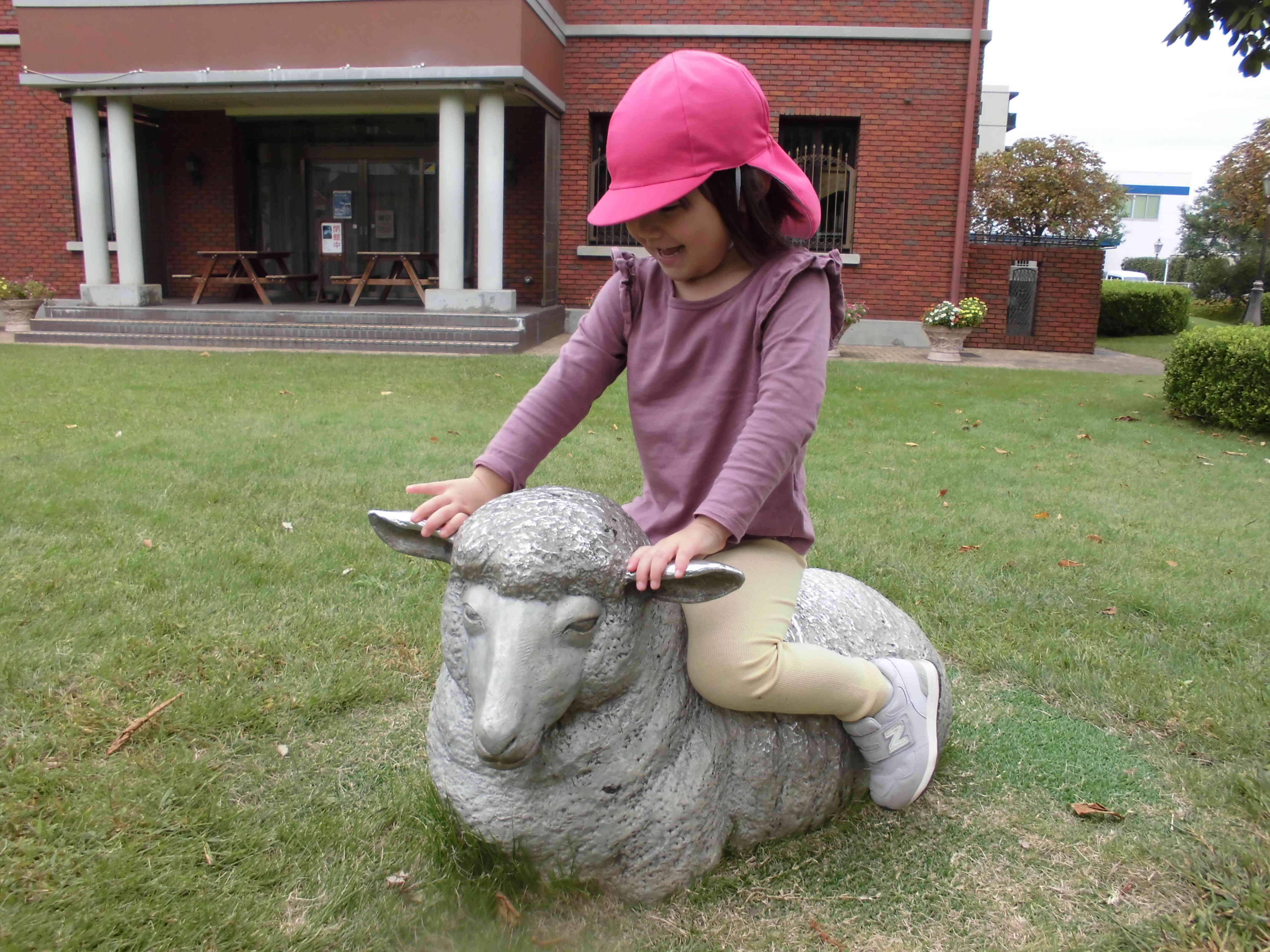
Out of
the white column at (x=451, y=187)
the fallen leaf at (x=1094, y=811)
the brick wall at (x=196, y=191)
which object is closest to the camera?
the fallen leaf at (x=1094, y=811)

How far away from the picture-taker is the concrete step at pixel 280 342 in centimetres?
1202

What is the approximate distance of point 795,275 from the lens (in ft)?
6.62

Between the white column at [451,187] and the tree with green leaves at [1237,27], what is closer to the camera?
the tree with green leaves at [1237,27]

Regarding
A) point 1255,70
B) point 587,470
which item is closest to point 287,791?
point 587,470

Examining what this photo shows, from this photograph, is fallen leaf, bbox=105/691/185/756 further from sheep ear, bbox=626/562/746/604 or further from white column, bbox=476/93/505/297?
white column, bbox=476/93/505/297

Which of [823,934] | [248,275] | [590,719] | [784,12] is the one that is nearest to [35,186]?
[248,275]

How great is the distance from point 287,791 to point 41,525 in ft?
8.53

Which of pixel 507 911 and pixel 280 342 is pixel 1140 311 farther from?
pixel 507 911

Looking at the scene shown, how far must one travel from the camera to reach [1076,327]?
15328mm

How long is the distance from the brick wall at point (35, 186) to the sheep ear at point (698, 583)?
1727 cm

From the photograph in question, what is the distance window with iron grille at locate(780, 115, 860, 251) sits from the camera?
14.5 meters

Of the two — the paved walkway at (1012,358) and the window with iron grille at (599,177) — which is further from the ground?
the window with iron grille at (599,177)

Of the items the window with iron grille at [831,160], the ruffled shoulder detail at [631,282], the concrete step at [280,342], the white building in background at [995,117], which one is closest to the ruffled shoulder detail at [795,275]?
the ruffled shoulder detail at [631,282]

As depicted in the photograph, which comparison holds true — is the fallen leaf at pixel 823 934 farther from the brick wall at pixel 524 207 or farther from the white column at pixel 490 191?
the brick wall at pixel 524 207
